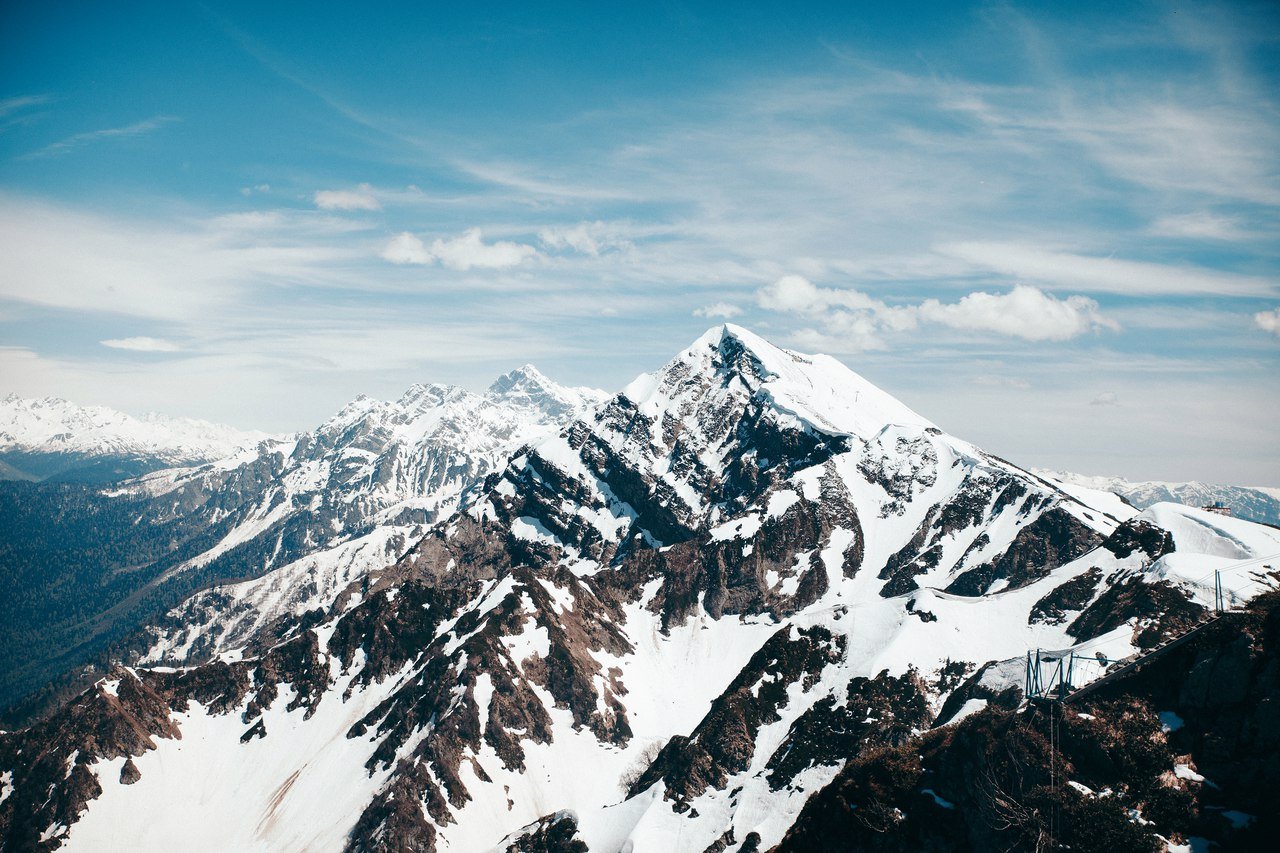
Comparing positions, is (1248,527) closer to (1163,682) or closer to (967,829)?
(1163,682)

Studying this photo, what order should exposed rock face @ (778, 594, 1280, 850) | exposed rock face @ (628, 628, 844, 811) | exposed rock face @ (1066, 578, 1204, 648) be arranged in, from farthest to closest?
exposed rock face @ (628, 628, 844, 811) → exposed rock face @ (1066, 578, 1204, 648) → exposed rock face @ (778, 594, 1280, 850)

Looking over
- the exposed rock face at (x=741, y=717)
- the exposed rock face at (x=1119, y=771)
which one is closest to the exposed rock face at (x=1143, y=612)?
the exposed rock face at (x=1119, y=771)

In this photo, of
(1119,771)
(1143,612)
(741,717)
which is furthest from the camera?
(741,717)

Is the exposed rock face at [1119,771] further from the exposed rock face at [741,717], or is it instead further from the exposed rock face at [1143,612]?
the exposed rock face at [741,717]

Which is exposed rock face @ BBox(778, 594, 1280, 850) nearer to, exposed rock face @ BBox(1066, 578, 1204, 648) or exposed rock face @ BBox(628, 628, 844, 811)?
exposed rock face @ BBox(1066, 578, 1204, 648)

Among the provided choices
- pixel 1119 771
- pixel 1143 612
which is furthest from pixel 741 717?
pixel 1119 771

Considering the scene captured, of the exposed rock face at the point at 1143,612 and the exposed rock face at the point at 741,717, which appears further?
the exposed rock face at the point at 741,717

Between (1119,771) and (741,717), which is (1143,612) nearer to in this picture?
(1119,771)

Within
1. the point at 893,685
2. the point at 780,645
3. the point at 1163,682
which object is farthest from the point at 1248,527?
the point at 1163,682

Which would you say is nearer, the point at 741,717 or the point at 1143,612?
the point at 1143,612

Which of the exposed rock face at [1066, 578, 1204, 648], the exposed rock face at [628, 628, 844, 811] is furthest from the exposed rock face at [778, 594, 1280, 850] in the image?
the exposed rock face at [628, 628, 844, 811]

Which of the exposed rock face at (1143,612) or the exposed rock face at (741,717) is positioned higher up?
the exposed rock face at (1143,612)
